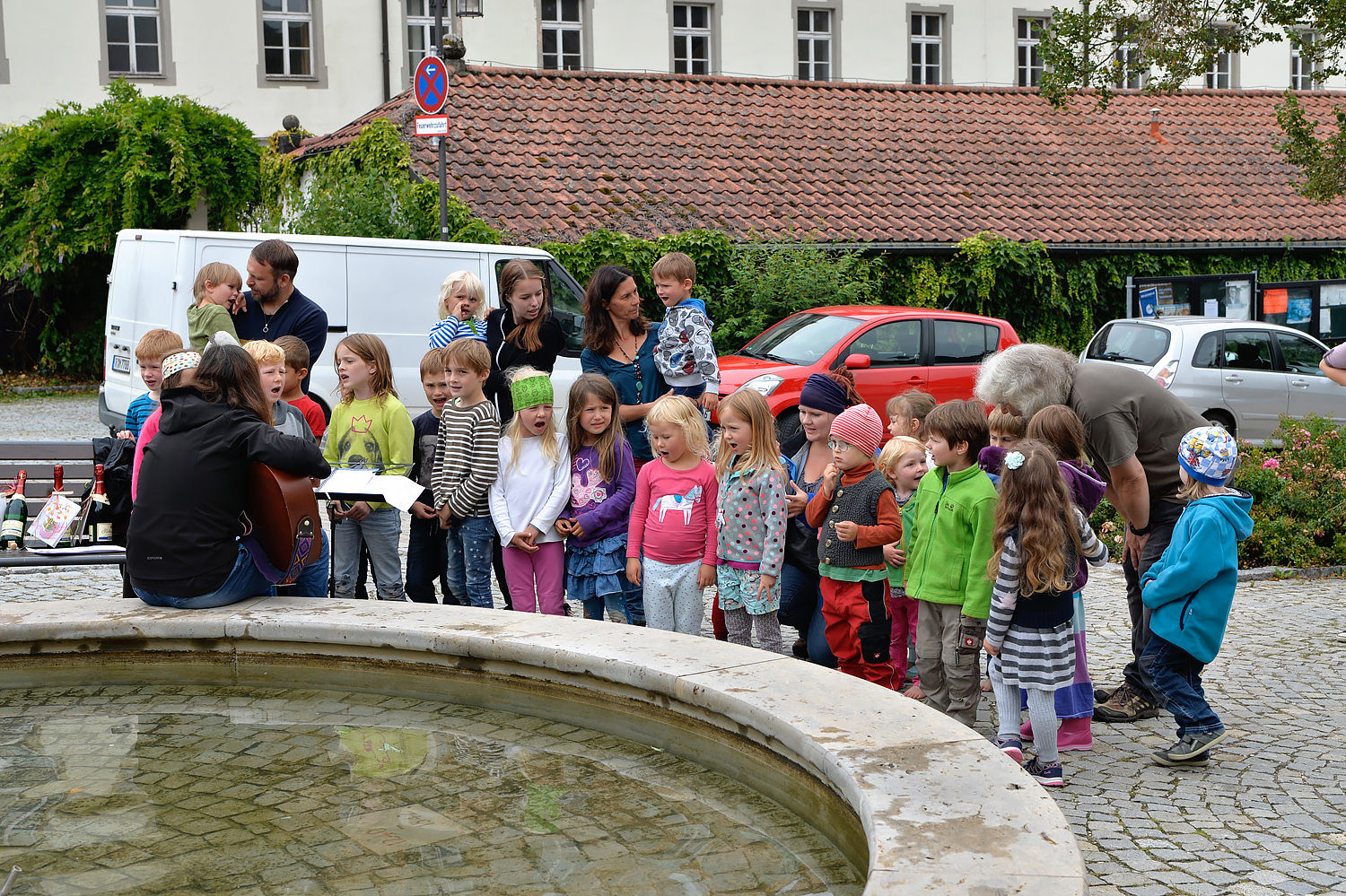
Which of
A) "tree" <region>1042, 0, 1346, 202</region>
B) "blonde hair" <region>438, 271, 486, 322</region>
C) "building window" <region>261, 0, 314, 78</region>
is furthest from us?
"building window" <region>261, 0, 314, 78</region>

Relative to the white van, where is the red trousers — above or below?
below

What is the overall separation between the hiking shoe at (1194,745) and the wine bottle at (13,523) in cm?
543

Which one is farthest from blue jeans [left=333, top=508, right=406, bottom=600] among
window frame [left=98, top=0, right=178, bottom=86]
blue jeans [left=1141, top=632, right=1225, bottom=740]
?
window frame [left=98, top=0, right=178, bottom=86]

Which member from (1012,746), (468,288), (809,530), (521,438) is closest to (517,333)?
(468,288)

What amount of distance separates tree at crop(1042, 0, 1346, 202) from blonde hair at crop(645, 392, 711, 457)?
36.2ft

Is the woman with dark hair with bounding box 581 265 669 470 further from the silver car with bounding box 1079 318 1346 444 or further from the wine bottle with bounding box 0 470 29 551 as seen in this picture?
the silver car with bounding box 1079 318 1346 444

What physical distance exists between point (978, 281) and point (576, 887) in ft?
58.6

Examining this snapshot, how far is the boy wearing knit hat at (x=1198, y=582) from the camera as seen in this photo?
15.9 feet

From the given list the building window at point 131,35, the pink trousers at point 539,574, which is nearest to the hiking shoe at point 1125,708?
the pink trousers at point 539,574

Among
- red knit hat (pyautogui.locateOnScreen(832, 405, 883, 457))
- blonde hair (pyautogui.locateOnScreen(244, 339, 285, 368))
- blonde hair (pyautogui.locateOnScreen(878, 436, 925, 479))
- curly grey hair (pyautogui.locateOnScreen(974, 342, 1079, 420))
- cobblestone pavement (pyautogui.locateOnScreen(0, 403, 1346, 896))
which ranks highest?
blonde hair (pyautogui.locateOnScreen(244, 339, 285, 368))

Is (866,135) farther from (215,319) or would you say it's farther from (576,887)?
(576,887)

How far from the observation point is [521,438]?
20.9 feet

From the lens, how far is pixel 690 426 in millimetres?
5969

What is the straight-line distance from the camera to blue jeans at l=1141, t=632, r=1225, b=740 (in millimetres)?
4945
